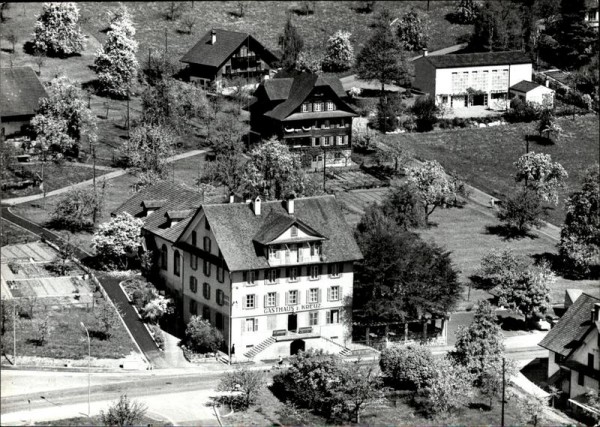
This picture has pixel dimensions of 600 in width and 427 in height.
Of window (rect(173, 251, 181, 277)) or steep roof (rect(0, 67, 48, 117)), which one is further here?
steep roof (rect(0, 67, 48, 117))

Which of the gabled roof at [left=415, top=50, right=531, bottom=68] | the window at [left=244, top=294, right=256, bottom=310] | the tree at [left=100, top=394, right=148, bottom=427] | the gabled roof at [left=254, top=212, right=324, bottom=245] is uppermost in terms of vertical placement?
the gabled roof at [left=415, top=50, right=531, bottom=68]

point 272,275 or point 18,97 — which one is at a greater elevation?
point 18,97

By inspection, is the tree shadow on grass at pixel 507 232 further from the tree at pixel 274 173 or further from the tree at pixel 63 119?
the tree at pixel 63 119

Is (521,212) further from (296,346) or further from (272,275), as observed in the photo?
(272,275)

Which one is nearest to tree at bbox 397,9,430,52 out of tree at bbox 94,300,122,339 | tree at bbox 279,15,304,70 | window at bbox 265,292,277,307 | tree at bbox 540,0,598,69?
tree at bbox 279,15,304,70

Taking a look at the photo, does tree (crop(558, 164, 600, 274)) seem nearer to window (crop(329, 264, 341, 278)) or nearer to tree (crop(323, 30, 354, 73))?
window (crop(329, 264, 341, 278))

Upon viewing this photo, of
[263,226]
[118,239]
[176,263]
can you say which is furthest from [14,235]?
[263,226]

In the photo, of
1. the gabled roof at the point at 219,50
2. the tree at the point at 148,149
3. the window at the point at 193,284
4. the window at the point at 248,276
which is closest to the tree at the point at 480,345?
the window at the point at 248,276
